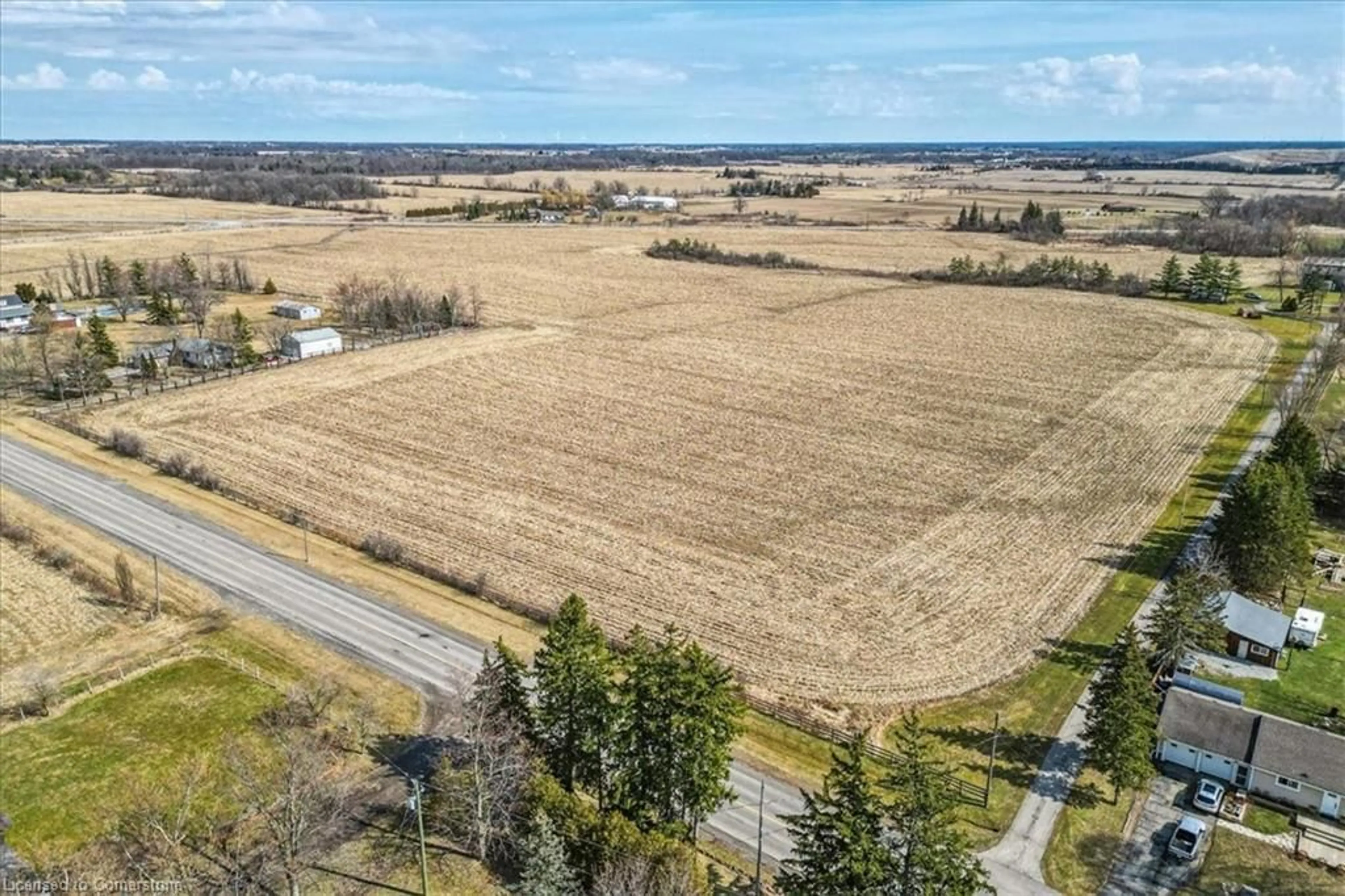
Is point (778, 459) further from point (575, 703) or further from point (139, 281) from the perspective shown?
point (139, 281)

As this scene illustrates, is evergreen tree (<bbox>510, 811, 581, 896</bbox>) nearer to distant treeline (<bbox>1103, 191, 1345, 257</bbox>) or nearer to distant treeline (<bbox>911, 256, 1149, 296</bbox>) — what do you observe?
distant treeline (<bbox>911, 256, 1149, 296</bbox>)

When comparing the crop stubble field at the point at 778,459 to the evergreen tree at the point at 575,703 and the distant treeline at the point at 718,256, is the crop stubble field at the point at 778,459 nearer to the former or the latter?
the evergreen tree at the point at 575,703

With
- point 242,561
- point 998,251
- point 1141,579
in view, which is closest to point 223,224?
point 998,251

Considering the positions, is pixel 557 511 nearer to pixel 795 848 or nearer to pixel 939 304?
pixel 795 848

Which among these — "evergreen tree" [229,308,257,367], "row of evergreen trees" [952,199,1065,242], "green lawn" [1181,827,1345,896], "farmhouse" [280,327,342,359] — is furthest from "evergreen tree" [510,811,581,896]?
"row of evergreen trees" [952,199,1065,242]

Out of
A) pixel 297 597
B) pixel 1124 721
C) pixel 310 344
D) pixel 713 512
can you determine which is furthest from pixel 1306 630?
pixel 310 344

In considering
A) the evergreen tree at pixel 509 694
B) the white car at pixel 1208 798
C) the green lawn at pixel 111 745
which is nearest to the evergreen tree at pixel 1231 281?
the white car at pixel 1208 798
